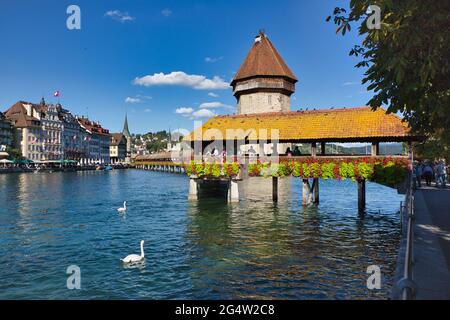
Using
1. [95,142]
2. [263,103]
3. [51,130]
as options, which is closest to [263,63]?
[263,103]

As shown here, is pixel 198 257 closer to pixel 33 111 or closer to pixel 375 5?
pixel 375 5

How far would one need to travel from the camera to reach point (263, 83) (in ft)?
188

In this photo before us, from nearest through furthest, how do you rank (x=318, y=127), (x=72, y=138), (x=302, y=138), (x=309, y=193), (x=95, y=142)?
1. (x=302, y=138)
2. (x=318, y=127)
3. (x=309, y=193)
4. (x=72, y=138)
5. (x=95, y=142)

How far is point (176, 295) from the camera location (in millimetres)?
11078

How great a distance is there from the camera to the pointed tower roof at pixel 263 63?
5778 centimetres

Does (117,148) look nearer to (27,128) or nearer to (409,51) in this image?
(27,128)

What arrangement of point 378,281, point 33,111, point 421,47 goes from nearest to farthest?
1. point 421,47
2. point 378,281
3. point 33,111

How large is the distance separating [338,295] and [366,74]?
6597mm

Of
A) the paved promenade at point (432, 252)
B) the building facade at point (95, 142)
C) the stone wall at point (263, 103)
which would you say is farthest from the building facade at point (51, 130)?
the paved promenade at point (432, 252)

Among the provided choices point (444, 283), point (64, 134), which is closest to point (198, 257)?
point (444, 283)

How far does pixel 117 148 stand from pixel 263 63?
135 meters

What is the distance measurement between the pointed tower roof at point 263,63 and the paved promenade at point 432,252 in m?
44.4

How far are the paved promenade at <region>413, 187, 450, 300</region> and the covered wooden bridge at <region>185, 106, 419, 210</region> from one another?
8.42 metres

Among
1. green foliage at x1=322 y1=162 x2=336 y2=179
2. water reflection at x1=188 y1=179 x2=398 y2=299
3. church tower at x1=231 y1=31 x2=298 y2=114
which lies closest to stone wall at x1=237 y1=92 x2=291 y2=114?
church tower at x1=231 y1=31 x2=298 y2=114
